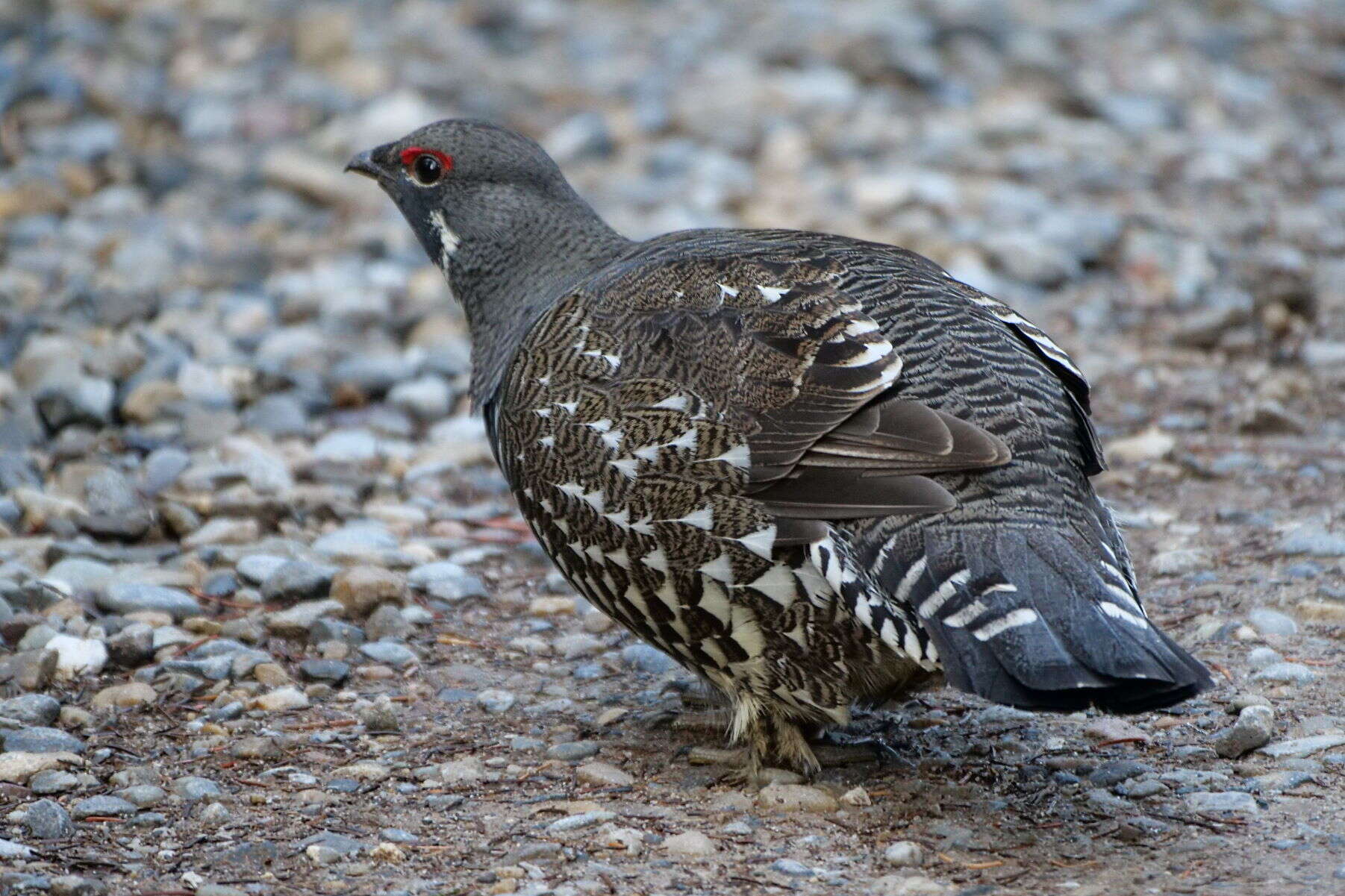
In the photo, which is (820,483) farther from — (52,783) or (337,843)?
(52,783)

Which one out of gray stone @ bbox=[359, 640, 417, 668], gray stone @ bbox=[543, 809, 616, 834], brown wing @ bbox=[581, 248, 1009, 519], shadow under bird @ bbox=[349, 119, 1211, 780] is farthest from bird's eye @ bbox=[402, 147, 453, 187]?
gray stone @ bbox=[543, 809, 616, 834]

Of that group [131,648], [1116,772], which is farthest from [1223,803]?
[131,648]

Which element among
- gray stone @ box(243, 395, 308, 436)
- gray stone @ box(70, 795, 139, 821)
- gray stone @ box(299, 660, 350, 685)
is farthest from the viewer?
gray stone @ box(243, 395, 308, 436)

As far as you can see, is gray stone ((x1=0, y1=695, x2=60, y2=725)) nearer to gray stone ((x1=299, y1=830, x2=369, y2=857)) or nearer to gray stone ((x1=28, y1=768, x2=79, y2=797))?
gray stone ((x1=28, y1=768, x2=79, y2=797))

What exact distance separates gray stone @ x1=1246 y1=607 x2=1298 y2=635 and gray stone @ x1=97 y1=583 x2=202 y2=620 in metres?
4.06

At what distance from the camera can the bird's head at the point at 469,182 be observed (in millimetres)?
6426

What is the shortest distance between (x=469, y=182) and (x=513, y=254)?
1.36 feet

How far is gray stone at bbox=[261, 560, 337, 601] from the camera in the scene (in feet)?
21.2

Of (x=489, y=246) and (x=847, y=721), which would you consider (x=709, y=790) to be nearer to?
(x=847, y=721)

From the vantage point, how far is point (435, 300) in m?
9.91

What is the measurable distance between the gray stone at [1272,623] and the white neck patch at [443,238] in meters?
3.43

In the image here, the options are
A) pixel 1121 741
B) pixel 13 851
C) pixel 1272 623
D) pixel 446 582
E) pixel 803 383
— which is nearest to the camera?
pixel 13 851

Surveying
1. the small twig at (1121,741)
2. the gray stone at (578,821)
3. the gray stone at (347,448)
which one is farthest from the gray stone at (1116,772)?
the gray stone at (347,448)

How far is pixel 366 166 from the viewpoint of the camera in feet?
22.4
